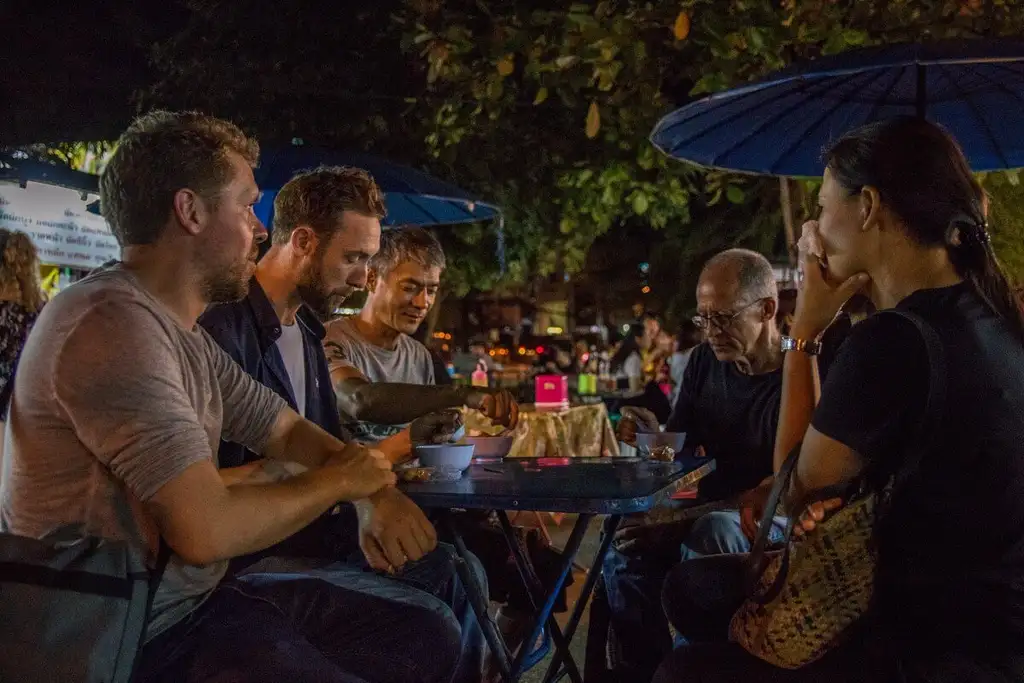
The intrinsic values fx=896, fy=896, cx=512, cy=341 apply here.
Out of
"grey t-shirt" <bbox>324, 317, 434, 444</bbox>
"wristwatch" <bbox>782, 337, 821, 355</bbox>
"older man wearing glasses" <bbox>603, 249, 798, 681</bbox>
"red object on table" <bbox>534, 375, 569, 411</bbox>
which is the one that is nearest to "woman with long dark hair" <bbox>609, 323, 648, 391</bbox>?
"red object on table" <bbox>534, 375, 569, 411</bbox>

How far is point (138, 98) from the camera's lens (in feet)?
32.8

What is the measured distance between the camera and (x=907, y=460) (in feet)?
6.02

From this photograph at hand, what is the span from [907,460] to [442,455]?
136cm

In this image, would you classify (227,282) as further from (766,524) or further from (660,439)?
(660,439)

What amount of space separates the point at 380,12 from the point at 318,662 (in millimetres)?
8891

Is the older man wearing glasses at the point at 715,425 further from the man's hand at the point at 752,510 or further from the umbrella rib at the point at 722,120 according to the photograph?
the umbrella rib at the point at 722,120

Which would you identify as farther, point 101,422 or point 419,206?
point 419,206

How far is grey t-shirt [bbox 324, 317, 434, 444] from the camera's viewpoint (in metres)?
4.07

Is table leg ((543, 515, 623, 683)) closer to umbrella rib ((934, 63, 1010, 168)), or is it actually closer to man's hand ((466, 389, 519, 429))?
man's hand ((466, 389, 519, 429))

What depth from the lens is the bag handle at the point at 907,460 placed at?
1793 mm

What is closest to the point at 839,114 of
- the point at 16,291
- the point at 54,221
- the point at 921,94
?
the point at 921,94

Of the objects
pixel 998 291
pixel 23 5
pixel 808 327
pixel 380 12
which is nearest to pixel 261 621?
pixel 808 327

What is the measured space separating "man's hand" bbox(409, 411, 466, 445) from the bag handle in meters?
1.37

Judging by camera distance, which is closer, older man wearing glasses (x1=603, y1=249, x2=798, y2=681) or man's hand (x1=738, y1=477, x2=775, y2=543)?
man's hand (x1=738, y1=477, x2=775, y2=543)
